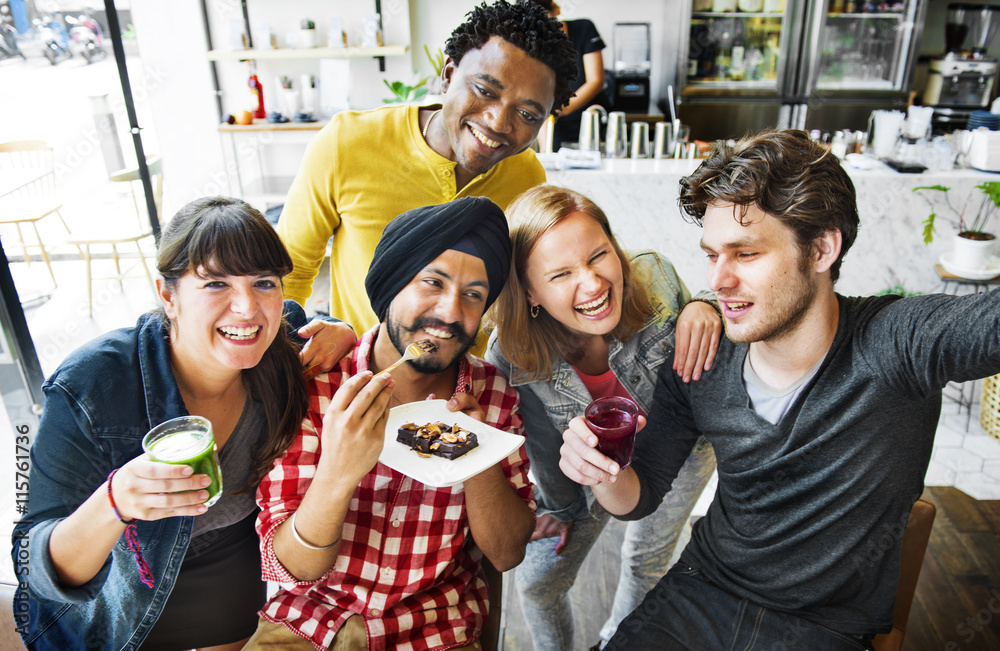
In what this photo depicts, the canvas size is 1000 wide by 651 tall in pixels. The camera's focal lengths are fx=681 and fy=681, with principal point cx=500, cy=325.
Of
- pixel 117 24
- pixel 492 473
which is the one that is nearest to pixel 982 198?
pixel 492 473

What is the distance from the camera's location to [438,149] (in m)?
2.04

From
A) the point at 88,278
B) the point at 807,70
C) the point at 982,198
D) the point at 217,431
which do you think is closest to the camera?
→ the point at 217,431

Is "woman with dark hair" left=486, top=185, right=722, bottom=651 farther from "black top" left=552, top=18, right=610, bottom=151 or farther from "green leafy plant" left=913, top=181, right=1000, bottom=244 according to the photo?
"black top" left=552, top=18, right=610, bottom=151

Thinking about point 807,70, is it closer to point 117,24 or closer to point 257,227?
point 117,24

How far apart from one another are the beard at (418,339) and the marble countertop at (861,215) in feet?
8.59

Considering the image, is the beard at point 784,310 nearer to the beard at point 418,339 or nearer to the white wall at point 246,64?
the beard at point 418,339

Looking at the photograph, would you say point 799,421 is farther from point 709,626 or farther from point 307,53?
point 307,53

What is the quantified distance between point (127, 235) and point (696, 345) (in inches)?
160

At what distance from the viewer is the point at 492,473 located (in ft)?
4.87

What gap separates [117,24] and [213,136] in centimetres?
175

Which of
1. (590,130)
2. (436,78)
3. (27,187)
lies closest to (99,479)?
(27,187)

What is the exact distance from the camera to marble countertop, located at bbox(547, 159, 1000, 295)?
4.05 meters

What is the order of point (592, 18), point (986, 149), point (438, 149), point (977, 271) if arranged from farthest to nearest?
1. point (592, 18)
2. point (986, 149)
3. point (977, 271)
4. point (438, 149)

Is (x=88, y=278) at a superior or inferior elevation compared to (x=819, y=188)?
inferior
